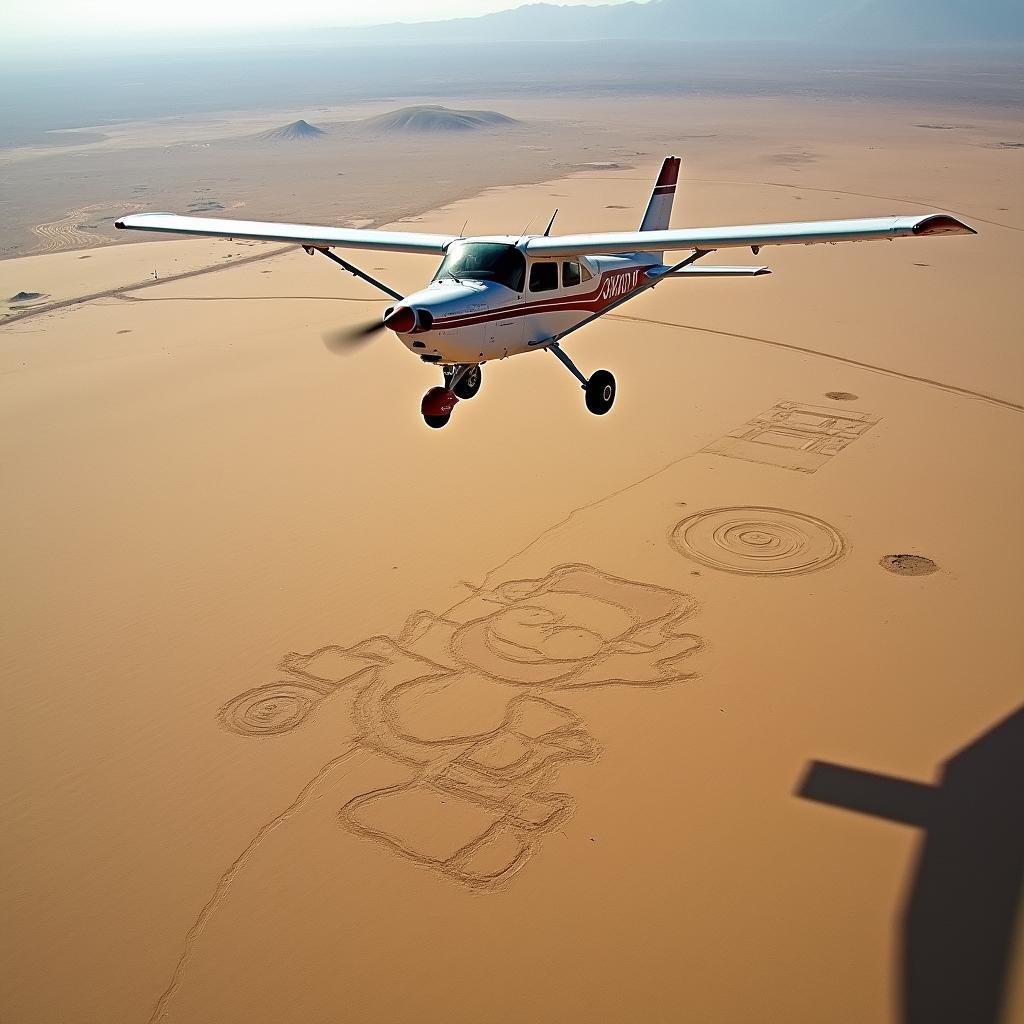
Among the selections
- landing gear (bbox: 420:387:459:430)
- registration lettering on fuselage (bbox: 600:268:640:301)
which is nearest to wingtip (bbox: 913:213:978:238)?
registration lettering on fuselage (bbox: 600:268:640:301)

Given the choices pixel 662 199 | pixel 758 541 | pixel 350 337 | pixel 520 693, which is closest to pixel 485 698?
pixel 520 693

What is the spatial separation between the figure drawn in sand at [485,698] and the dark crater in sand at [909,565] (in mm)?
2734

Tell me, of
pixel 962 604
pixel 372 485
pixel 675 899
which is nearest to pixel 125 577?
pixel 372 485

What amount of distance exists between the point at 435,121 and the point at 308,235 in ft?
268

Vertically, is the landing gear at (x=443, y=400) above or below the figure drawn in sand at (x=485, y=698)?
above

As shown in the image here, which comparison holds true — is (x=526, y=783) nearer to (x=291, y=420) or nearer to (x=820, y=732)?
(x=820, y=732)

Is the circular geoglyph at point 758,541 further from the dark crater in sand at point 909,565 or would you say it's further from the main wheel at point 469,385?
the main wheel at point 469,385

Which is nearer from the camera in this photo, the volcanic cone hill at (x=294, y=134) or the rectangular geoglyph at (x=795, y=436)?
the rectangular geoglyph at (x=795, y=436)

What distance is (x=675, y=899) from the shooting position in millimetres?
7535

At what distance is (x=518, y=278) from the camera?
523 inches

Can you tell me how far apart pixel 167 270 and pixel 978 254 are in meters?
27.1

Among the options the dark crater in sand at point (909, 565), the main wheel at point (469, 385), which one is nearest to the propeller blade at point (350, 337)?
the main wheel at point (469, 385)

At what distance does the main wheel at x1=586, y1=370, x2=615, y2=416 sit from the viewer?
50.1ft

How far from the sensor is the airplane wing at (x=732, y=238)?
1158 centimetres
